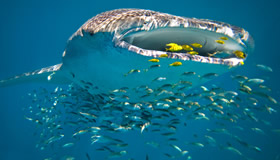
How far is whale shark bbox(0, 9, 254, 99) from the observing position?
2.80 meters

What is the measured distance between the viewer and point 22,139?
49531mm

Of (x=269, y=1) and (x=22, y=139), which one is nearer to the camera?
(x=269, y=1)

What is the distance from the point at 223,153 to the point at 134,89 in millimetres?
35493

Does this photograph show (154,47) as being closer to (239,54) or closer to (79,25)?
(239,54)

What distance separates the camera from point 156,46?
3.39 m

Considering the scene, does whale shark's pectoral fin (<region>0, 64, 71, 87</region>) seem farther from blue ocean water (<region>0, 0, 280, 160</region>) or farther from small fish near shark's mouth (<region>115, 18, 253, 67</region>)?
blue ocean water (<region>0, 0, 280, 160</region>)

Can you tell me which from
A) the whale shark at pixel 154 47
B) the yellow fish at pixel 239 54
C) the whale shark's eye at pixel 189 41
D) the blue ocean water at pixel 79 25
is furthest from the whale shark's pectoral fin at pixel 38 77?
the blue ocean water at pixel 79 25

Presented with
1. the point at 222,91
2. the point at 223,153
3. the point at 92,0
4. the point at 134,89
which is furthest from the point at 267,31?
the point at 134,89

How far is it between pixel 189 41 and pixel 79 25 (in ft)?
96.0

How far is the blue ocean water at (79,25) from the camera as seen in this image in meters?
23.6

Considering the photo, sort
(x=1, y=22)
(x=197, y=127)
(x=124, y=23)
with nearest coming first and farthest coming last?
(x=124, y=23), (x=1, y=22), (x=197, y=127)

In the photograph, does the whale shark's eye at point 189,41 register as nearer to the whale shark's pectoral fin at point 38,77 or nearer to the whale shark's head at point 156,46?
the whale shark's head at point 156,46

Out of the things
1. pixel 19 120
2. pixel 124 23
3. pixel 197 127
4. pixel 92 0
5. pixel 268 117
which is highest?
pixel 92 0

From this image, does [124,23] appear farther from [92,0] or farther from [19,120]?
[19,120]
